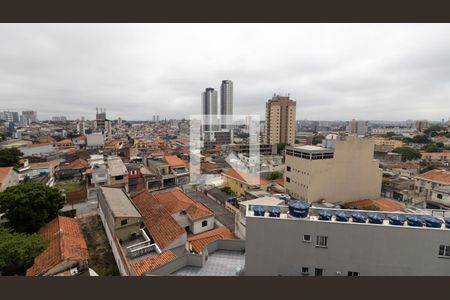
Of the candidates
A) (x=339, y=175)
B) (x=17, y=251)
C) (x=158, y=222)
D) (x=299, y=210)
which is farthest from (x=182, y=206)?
(x=339, y=175)

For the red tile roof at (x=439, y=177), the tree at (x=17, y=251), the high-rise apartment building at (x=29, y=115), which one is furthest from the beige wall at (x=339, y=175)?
the high-rise apartment building at (x=29, y=115)

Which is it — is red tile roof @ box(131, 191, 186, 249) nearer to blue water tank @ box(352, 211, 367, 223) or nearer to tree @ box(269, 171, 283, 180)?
blue water tank @ box(352, 211, 367, 223)

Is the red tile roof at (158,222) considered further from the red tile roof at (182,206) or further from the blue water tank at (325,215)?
the blue water tank at (325,215)

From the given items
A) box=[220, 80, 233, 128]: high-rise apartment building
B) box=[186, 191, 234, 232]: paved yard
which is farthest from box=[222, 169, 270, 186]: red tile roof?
box=[220, 80, 233, 128]: high-rise apartment building

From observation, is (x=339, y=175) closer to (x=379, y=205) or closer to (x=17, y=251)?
(x=379, y=205)

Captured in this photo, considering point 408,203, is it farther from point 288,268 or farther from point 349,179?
point 288,268

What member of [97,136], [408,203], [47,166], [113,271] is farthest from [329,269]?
[97,136]
